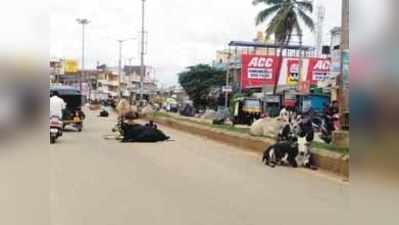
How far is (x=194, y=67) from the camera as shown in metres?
55.3

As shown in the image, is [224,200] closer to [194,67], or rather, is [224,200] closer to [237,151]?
[237,151]

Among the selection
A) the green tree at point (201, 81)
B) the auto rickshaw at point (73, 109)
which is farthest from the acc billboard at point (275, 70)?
the auto rickshaw at point (73, 109)

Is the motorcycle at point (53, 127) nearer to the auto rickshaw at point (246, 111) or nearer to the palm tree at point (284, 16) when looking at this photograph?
the auto rickshaw at point (246, 111)

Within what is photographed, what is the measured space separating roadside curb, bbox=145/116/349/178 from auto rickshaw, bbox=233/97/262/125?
3761 mm

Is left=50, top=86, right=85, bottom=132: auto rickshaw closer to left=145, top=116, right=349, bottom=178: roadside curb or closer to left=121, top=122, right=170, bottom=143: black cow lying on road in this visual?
left=145, top=116, right=349, bottom=178: roadside curb

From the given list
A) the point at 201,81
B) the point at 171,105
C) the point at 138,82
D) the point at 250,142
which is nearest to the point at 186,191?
the point at 250,142

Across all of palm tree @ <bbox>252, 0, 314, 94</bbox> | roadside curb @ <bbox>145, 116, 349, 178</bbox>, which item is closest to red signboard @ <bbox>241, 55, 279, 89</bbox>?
palm tree @ <bbox>252, 0, 314, 94</bbox>

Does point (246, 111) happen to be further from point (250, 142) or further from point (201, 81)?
point (201, 81)

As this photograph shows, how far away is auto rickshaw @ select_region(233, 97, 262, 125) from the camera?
29.5 meters

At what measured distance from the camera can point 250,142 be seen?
571 inches

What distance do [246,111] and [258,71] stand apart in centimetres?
1302
